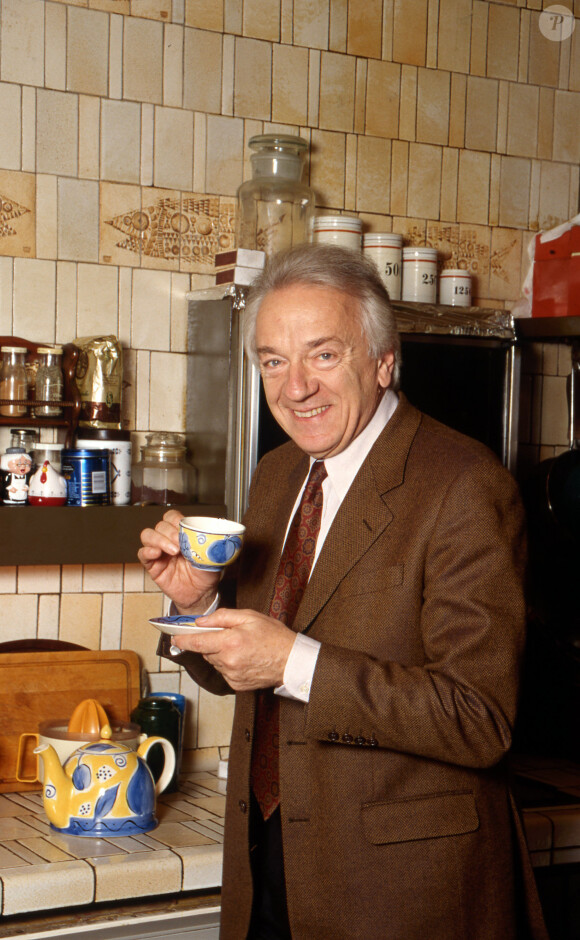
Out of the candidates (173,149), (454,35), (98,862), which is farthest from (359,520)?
(454,35)

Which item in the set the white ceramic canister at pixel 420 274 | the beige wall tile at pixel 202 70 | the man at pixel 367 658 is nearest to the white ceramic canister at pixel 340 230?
the white ceramic canister at pixel 420 274

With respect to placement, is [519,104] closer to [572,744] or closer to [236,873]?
[572,744]

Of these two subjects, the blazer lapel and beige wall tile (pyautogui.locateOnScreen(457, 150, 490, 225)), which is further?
beige wall tile (pyautogui.locateOnScreen(457, 150, 490, 225))

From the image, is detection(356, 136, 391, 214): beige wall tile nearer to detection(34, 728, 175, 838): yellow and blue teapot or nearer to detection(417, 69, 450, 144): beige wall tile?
detection(417, 69, 450, 144): beige wall tile

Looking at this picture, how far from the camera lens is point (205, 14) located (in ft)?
7.98

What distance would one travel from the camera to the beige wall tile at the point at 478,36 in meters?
2.74

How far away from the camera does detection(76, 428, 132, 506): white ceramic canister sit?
222 centimetres

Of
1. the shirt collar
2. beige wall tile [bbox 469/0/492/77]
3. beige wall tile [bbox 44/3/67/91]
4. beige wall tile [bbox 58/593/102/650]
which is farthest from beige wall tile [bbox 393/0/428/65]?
beige wall tile [bbox 58/593/102/650]

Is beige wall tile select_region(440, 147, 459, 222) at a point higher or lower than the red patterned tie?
higher

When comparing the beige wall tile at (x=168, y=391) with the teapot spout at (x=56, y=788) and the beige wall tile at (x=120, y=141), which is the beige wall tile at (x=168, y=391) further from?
the teapot spout at (x=56, y=788)

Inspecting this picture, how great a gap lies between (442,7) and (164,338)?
→ 1198mm

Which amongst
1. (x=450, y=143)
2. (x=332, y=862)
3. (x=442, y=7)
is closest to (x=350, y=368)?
(x=332, y=862)

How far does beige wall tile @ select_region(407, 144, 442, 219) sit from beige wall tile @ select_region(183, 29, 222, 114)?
57 cm

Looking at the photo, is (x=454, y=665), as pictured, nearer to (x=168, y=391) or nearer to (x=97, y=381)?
(x=97, y=381)
